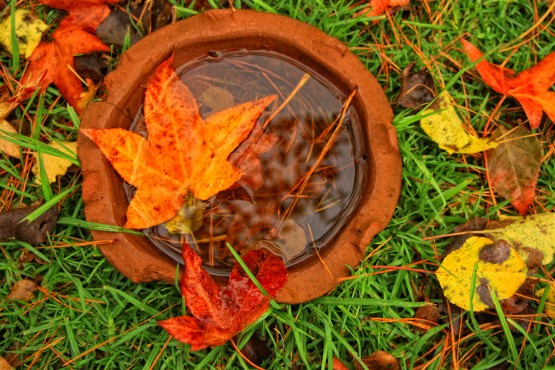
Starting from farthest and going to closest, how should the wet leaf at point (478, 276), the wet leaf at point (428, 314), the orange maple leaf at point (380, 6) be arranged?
the orange maple leaf at point (380, 6)
the wet leaf at point (428, 314)
the wet leaf at point (478, 276)

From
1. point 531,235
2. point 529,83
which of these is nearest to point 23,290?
point 531,235

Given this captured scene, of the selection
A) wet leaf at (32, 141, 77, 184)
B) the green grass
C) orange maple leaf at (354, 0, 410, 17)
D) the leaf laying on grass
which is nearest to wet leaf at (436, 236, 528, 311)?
the green grass

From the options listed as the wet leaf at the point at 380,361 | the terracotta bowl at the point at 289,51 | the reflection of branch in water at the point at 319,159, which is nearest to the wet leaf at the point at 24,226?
the terracotta bowl at the point at 289,51

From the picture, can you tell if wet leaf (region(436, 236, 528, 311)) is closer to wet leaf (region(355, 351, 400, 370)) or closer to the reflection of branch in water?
wet leaf (region(355, 351, 400, 370))

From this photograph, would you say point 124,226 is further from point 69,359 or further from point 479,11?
point 479,11

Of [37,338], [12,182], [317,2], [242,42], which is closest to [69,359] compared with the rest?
[37,338]

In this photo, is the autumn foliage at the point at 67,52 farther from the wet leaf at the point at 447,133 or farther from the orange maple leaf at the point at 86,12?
the wet leaf at the point at 447,133
